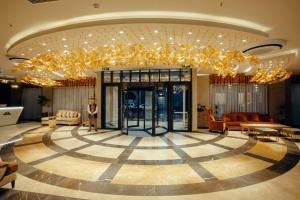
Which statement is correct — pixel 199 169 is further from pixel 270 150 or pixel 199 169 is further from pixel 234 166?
pixel 270 150

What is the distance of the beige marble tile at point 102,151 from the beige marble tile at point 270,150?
15.4ft

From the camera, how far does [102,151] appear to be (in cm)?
604

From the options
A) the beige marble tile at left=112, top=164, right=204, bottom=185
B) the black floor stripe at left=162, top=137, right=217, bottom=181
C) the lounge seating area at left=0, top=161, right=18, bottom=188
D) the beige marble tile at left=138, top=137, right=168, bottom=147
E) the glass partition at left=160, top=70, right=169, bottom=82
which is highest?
the glass partition at left=160, top=70, right=169, bottom=82

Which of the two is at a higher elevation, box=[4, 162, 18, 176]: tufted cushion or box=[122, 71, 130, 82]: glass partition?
box=[122, 71, 130, 82]: glass partition

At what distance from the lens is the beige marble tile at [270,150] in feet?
18.6

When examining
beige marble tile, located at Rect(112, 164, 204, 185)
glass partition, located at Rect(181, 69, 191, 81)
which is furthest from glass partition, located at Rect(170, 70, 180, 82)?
beige marble tile, located at Rect(112, 164, 204, 185)

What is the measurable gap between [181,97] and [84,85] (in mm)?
7629

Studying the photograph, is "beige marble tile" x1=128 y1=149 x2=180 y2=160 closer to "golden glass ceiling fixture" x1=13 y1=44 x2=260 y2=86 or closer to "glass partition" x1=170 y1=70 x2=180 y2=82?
"golden glass ceiling fixture" x1=13 y1=44 x2=260 y2=86

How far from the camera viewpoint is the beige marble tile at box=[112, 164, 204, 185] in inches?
151

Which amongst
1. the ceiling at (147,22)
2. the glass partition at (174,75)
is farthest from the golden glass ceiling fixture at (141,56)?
the glass partition at (174,75)

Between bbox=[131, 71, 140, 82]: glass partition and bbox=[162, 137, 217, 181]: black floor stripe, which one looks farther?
bbox=[131, 71, 140, 82]: glass partition

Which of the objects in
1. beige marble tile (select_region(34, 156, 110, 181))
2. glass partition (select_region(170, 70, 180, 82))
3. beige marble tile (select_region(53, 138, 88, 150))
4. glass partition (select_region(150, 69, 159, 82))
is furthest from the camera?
glass partition (select_region(150, 69, 159, 82))

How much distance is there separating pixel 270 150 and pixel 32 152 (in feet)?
27.3

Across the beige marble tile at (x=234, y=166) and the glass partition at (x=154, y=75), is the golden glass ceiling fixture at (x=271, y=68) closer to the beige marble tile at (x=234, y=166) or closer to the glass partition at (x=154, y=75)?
the beige marble tile at (x=234, y=166)
